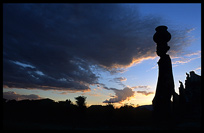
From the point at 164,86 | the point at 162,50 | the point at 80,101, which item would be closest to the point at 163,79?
the point at 164,86

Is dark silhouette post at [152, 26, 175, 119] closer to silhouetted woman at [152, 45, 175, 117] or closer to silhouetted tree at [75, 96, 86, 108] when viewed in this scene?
silhouetted woman at [152, 45, 175, 117]

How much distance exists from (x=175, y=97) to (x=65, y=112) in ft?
44.9

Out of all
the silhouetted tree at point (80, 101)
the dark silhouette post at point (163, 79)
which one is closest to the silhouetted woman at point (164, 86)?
the dark silhouette post at point (163, 79)

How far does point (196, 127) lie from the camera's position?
1001 centimetres

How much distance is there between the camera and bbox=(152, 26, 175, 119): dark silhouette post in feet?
45.6

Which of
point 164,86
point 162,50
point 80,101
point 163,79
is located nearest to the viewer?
point 164,86

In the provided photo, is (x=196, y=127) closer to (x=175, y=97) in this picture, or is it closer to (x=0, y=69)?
(x=175, y=97)

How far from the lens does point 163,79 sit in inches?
578

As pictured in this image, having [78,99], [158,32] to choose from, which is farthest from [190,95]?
[78,99]

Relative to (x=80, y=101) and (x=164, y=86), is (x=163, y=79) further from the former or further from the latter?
(x=80, y=101)

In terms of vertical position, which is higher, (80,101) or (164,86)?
(164,86)

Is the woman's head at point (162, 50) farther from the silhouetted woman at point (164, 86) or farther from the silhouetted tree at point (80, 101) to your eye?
the silhouetted tree at point (80, 101)

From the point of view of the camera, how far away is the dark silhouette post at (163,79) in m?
13.9

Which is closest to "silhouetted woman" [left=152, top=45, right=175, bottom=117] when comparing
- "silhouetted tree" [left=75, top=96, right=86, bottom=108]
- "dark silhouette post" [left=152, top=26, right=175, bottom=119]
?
"dark silhouette post" [left=152, top=26, right=175, bottom=119]
